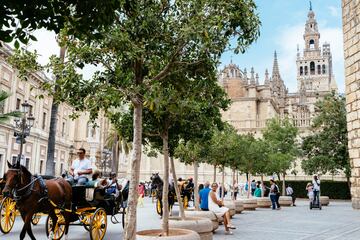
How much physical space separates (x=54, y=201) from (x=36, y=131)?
25.5 metres

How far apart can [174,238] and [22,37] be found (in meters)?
3.83

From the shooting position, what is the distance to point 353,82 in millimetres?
15469

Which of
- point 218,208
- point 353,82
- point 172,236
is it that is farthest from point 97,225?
point 353,82

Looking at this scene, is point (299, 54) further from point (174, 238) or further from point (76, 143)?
point (174, 238)

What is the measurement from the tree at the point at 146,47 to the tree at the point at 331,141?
25227 mm

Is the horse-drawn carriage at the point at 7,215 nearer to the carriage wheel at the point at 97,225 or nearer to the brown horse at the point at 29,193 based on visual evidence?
the brown horse at the point at 29,193

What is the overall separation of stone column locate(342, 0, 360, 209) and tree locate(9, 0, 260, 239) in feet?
34.8

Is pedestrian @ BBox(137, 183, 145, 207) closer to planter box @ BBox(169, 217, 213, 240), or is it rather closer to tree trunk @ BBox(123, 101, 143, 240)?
planter box @ BBox(169, 217, 213, 240)

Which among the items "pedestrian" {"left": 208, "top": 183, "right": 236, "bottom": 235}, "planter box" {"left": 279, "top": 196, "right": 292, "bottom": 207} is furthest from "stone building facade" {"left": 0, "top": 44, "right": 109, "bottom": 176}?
"planter box" {"left": 279, "top": 196, "right": 292, "bottom": 207}

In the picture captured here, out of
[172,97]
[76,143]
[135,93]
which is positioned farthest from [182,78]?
[76,143]

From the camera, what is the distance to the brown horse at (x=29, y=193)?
711 centimetres

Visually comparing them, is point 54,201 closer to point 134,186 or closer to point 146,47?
point 134,186

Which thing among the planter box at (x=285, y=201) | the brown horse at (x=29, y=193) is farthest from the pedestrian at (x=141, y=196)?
the brown horse at (x=29, y=193)

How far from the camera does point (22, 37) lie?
3.86m
